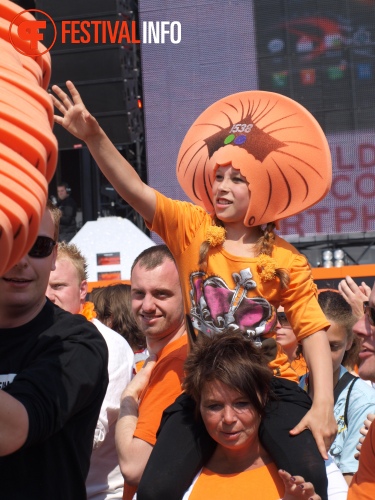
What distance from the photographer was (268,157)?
123 inches

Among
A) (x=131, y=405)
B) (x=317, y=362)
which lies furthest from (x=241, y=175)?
(x=131, y=405)

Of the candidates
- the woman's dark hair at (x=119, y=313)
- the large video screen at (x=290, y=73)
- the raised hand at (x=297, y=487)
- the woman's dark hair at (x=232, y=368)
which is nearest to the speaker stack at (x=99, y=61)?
the large video screen at (x=290, y=73)

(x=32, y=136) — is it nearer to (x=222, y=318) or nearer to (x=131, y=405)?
(x=222, y=318)

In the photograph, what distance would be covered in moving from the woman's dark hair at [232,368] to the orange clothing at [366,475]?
33 centimetres

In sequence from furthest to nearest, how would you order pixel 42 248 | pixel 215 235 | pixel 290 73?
pixel 290 73, pixel 215 235, pixel 42 248

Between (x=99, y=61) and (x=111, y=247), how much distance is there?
88.6 inches

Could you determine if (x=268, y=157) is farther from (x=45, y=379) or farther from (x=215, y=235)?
(x=45, y=379)

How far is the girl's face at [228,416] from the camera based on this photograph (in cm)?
266

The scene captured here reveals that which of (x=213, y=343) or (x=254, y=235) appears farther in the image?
(x=254, y=235)

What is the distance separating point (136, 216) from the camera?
41.9 feet

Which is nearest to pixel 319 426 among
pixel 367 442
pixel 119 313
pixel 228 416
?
pixel 367 442

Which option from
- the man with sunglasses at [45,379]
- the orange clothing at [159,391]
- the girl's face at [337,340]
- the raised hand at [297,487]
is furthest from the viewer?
the girl's face at [337,340]

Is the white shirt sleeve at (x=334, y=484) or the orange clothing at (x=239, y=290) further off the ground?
the orange clothing at (x=239, y=290)

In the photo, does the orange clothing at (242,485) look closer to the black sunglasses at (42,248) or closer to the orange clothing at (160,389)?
the orange clothing at (160,389)
